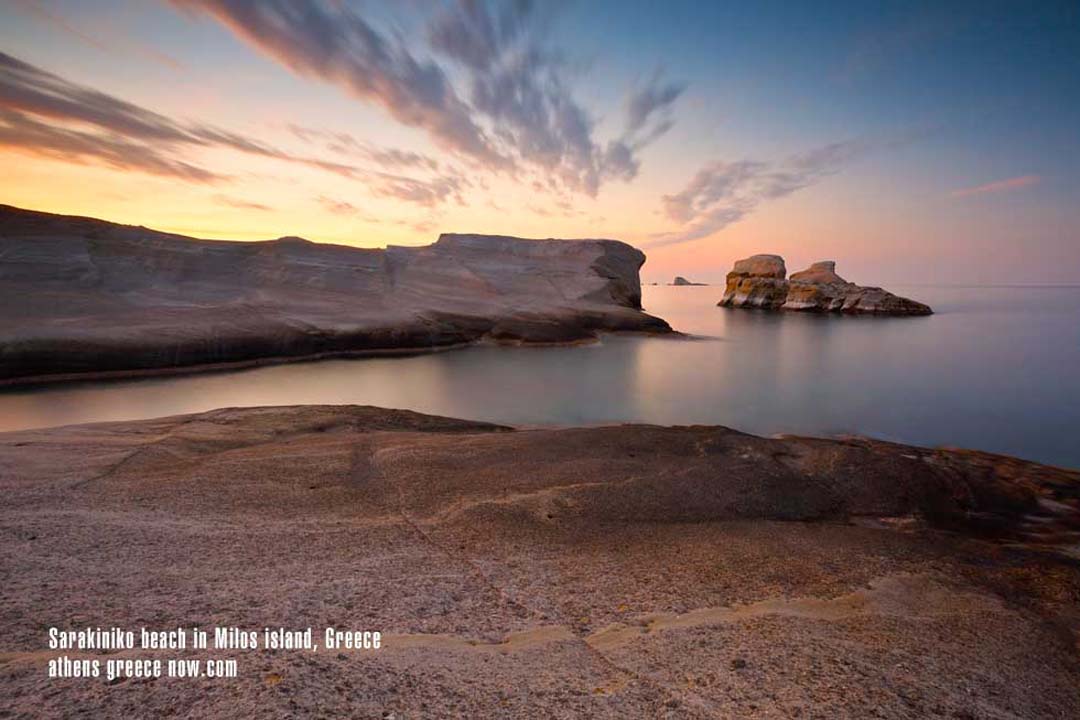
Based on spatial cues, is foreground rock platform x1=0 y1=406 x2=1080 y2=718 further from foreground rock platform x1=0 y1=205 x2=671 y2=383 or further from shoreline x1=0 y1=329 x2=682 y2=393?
foreground rock platform x1=0 y1=205 x2=671 y2=383

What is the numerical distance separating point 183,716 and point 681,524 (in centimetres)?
425

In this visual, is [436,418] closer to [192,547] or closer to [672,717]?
[192,547]

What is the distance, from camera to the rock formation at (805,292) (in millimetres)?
52469

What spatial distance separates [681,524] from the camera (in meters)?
5.19

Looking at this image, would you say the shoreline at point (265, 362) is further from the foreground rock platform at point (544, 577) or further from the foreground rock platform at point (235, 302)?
the foreground rock platform at point (544, 577)

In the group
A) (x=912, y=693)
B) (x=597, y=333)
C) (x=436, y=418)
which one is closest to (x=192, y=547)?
(x=912, y=693)

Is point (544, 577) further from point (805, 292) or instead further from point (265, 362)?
point (805, 292)

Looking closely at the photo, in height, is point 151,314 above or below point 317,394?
above

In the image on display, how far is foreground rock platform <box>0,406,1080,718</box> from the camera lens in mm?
2432

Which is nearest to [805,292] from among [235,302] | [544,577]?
[235,302]

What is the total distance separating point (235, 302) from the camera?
23688 millimetres

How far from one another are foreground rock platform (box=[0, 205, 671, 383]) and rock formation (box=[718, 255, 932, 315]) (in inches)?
1138

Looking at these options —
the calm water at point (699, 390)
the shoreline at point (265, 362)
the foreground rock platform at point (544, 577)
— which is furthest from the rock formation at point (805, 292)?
the foreground rock platform at point (544, 577)

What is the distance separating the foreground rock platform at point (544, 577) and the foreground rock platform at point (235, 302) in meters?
12.3
